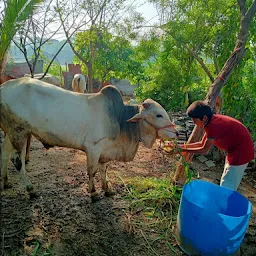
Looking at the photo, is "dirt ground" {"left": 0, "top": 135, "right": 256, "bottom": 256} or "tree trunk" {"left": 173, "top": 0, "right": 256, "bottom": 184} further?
"tree trunk" {"left": 173, "top": 0, "right": 256, "bottom": 184}


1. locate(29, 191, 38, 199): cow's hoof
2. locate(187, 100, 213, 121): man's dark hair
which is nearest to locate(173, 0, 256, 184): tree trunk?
locate(187, 100, 213, 121): man's dark hair

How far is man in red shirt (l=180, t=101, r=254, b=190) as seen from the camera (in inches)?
108

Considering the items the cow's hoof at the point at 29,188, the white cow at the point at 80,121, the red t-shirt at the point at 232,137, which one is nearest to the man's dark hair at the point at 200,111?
the red t-shirt at the point at 232,137

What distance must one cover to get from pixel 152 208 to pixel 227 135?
1344 mm

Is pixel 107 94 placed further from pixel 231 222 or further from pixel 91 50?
pixel 91 50

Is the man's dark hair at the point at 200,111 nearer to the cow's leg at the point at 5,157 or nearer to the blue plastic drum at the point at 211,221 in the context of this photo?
the blue plastic drum at the point at 211,221

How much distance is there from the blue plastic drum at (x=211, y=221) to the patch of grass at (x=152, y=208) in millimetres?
289

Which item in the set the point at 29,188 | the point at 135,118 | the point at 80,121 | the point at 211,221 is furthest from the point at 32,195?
the point at 211,221

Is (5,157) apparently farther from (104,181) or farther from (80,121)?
(104,181)

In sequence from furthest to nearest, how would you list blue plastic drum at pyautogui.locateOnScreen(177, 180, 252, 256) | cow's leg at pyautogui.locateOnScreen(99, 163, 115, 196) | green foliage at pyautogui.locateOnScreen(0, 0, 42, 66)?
green foliage at pyautogui.locateOnScreen(0, 0, 42, 66) < cow's leg at pyautogui.locateOnScreen(99, 163, 115, 196) < blue plastic drum at pyautogui.locateOnScreen(177, 180, 252, 256)

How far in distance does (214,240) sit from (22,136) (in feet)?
7.93

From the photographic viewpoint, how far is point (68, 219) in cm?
313

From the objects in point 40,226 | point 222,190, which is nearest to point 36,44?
point 40,226

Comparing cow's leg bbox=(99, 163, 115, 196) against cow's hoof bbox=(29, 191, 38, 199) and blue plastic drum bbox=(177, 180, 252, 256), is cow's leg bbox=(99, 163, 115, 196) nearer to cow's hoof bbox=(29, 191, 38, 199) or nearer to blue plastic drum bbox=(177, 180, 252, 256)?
cow's hoof bbox=(29, 191, 38, 199)
